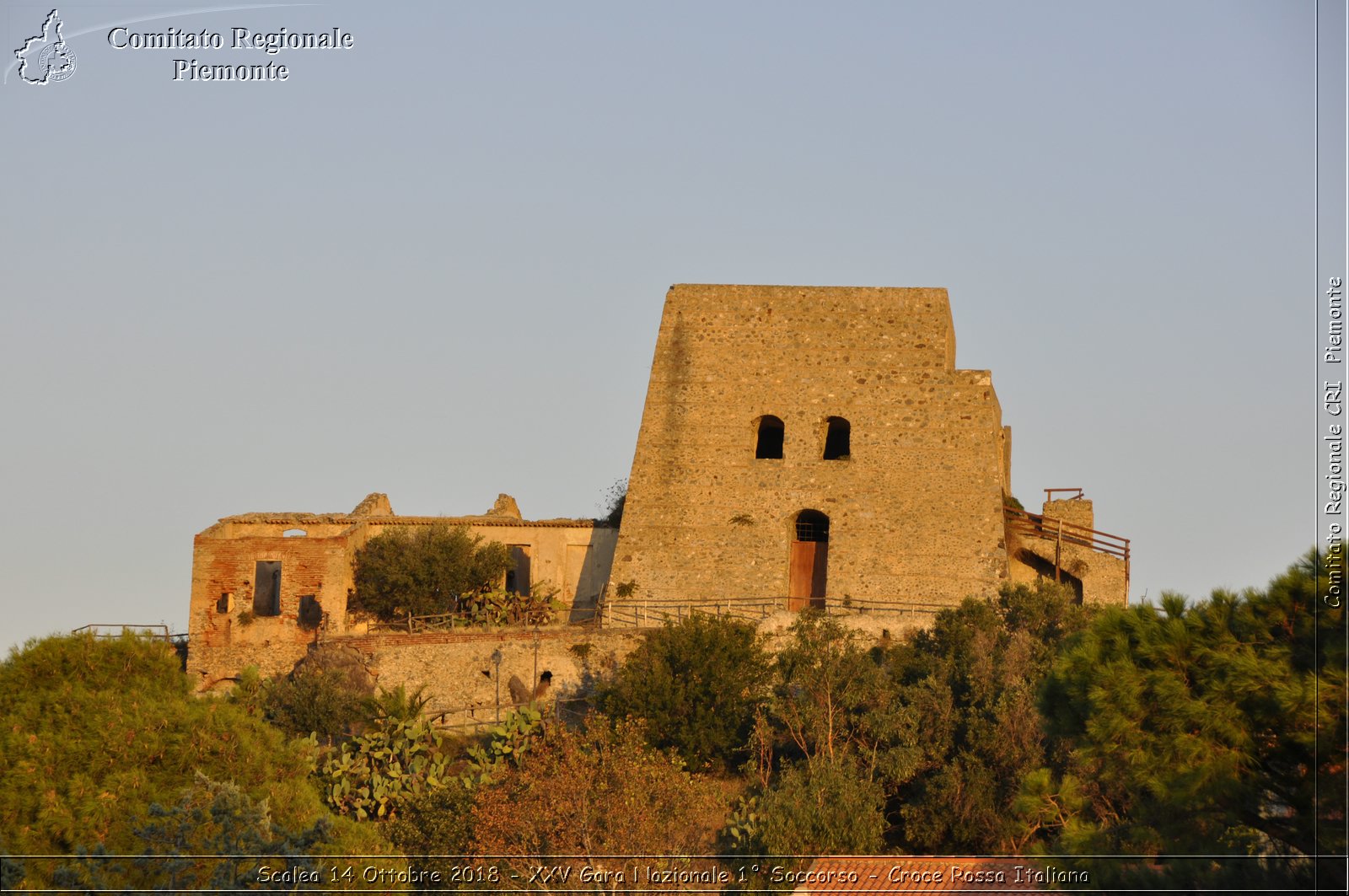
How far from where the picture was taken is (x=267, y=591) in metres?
32.0

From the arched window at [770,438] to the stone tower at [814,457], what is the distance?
0.37 feet

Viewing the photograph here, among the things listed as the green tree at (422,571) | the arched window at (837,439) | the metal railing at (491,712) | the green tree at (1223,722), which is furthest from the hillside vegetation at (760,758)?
the arched window at (837,439)

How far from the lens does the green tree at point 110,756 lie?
20.7m

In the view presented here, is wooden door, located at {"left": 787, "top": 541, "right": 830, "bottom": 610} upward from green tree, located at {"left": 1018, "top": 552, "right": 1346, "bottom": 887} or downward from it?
upward

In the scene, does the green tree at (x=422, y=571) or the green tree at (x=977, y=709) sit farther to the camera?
the green tree at (x=422, y=571)

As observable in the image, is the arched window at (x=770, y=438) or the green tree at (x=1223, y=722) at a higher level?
the arched window at (x=770, y=438)

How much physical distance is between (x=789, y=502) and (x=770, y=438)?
80.8 inches

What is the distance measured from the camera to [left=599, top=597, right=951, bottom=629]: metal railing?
28.6m

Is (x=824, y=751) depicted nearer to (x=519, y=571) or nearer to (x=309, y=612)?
(x=309, y=612)

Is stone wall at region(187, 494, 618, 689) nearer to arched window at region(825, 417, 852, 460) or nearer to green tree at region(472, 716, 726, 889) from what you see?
arched window at region(825, 417, 852, 460)

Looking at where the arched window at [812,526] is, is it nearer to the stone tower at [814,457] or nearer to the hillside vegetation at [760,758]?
the stone tower at [814,457]

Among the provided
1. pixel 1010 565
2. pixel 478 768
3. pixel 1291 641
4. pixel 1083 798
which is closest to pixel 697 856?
pixel 478 768

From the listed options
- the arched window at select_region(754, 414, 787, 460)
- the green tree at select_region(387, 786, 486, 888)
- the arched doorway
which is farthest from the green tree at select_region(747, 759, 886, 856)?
the arched window at select_region(754, 414, 787, 460)

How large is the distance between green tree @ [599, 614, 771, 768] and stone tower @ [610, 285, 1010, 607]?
2.77 metres
